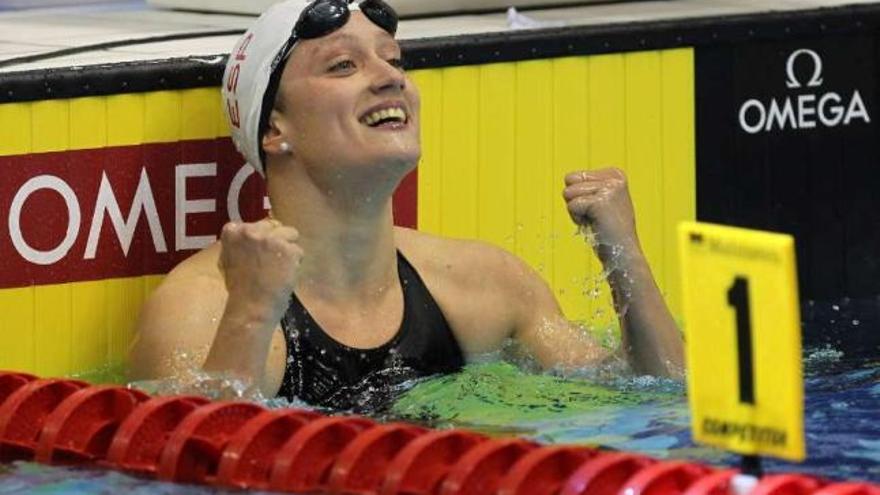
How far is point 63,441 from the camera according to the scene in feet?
10.8

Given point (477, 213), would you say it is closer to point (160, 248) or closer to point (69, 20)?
point (160, 248)

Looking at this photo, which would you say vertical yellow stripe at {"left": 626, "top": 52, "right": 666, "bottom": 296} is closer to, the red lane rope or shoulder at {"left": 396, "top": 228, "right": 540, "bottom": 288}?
shoulder at {"left": 396, "top": 228, "right": 540, "bottom": 288}

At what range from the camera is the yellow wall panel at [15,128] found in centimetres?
390

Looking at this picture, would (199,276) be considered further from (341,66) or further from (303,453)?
(303,453)

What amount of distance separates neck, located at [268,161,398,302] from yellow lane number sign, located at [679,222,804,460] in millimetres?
1429

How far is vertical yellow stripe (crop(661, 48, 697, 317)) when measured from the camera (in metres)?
4.73

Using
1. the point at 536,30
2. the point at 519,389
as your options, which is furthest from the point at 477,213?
the point at 519,389

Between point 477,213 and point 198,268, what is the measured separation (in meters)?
0.86

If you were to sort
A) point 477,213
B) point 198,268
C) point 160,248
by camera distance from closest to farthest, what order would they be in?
point 198,268, point 160,248, point 477,213

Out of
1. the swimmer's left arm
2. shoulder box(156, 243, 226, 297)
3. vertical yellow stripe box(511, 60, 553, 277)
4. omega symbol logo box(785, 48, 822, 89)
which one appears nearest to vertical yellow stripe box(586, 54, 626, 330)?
vertical yellow stripe box(511, 60, 553, 277)

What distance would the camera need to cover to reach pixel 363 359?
3.82 m

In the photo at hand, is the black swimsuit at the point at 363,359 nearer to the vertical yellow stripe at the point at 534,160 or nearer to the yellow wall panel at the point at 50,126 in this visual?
the yellow wall panel at the point at 50,126

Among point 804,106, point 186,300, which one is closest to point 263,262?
point 186,300

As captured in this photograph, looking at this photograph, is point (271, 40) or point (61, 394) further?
point (271, 40)
